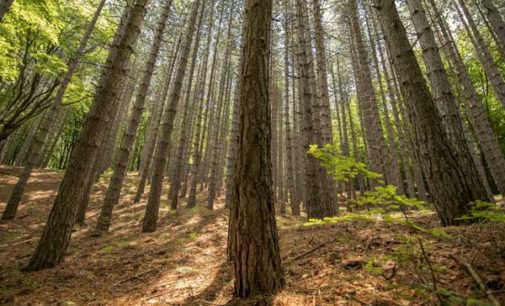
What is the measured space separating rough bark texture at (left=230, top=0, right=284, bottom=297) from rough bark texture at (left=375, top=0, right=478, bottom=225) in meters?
2.16

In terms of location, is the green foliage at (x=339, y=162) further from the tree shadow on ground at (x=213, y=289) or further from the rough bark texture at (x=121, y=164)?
the rough bark texture at (x=121, y=164)

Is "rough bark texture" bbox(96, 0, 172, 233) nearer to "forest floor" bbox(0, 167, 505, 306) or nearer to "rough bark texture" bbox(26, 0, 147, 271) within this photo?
"forest floor" bbox(0, 167, 505, 306)

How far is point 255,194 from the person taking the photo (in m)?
2.38

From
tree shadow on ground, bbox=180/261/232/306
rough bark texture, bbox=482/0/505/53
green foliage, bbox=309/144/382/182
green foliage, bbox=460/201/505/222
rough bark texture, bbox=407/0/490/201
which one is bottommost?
tree shadow on ground, bbox=180/261/232/306

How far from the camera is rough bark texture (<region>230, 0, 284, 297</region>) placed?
90.4 inches

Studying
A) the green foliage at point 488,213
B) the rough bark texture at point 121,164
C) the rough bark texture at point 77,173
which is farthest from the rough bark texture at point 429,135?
the rough bark texture at point 121,164

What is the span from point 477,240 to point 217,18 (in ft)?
50.1

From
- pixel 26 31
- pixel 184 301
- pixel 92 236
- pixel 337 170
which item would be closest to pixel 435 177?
pixel 337 170

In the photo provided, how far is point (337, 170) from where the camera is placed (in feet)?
8.18

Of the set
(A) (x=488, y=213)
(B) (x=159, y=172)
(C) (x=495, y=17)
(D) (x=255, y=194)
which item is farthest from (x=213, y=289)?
(C) (x=495, y=17)

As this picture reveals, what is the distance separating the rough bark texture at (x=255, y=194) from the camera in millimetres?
2296

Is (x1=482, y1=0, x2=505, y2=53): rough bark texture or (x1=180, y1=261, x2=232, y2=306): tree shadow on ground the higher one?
(x1=482, y1=0, x2=505, y2=53): rough bark texture

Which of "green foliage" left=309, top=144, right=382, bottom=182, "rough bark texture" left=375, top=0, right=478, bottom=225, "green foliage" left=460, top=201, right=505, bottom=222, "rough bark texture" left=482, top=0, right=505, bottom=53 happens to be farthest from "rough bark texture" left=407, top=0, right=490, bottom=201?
"rough bark texture" left=482, top=0, right=505, bottom=53

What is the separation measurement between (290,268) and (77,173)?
358 cm
